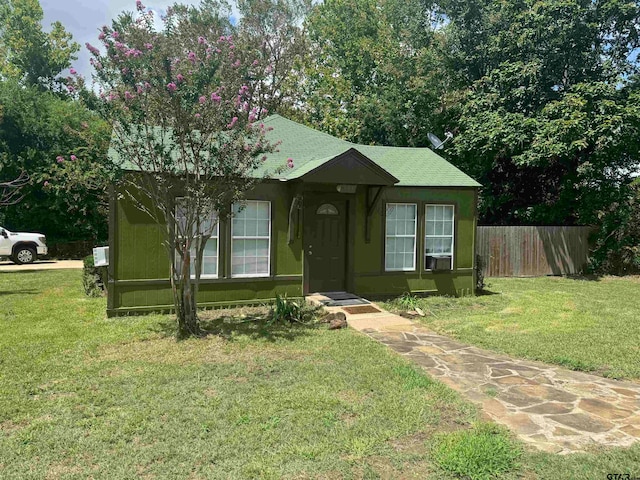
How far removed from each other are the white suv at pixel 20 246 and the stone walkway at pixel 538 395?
16294mm

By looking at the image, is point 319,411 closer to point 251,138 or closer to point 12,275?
point 251,138

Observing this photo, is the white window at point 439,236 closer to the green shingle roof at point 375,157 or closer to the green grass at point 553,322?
the green shingle roof at point 375,157

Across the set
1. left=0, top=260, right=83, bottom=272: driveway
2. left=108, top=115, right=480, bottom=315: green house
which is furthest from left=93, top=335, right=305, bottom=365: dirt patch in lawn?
left=0, top=260, right=83, bottom=272: driveway

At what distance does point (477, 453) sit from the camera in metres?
3.42

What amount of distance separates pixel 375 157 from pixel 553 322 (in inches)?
220

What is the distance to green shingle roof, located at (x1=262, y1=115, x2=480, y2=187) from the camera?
1027 cm

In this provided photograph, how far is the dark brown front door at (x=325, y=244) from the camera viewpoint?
9.73m

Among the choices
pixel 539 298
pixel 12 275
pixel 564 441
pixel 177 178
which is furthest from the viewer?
pixel 12 275

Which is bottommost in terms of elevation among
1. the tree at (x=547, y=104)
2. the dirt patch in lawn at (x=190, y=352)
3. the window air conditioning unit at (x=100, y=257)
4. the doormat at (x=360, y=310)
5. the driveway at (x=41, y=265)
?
the dirt patch in lawn at (x=190, y=352)

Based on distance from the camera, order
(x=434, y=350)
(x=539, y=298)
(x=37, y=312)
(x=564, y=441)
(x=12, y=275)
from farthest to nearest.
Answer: (x=12, y=275), (x=539, y=298), (x=37, y=312), (x=434, y=350), (x=564, y=441)

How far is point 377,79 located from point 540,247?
14.4 metres

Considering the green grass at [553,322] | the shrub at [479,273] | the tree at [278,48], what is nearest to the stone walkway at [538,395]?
the green grass at [553,322]

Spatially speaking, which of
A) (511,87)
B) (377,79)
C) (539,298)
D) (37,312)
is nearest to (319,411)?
(37,312)

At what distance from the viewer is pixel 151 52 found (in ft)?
20.3
